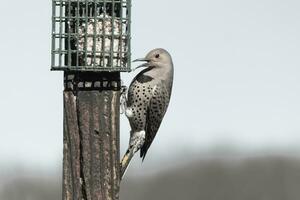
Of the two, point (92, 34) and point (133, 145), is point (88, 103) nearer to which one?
point (92, 34)

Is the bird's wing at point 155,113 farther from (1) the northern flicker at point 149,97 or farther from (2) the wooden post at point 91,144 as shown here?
(2) the wooden post at point 91,144

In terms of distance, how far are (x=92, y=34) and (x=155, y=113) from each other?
1851mm

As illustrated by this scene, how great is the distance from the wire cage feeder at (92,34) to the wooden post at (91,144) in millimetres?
257

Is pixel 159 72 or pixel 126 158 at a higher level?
pixel 159 72

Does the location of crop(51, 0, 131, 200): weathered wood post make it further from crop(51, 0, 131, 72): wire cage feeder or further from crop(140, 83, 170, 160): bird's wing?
crop(140, 83, 170, 160): bird's wing

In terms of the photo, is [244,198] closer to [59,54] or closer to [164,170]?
[164,170]

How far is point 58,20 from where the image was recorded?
575cm

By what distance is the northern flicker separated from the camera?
7.36 metres

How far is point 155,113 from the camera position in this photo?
7.50m

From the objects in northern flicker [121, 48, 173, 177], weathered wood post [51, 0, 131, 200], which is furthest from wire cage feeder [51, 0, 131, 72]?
northern flicker [121, 48, 173, 177]

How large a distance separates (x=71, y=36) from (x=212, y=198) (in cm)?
981

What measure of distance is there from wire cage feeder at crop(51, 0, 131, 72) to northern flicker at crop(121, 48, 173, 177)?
4.92 ft

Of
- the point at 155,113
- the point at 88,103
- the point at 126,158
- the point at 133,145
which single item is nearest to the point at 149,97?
the point at 155,113

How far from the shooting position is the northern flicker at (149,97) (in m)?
7.36
